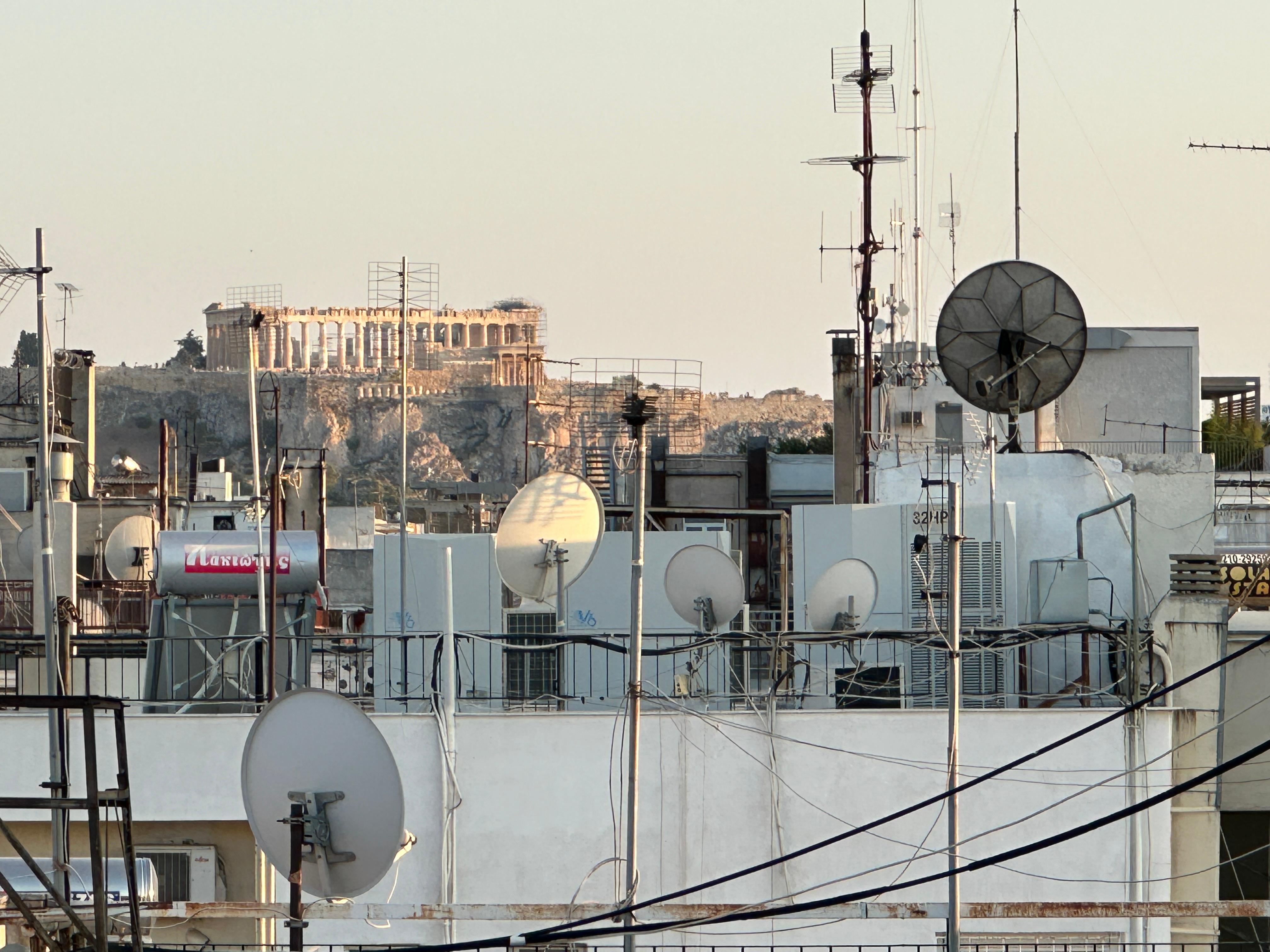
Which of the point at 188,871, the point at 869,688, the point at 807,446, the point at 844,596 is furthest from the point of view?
the point at 807,446

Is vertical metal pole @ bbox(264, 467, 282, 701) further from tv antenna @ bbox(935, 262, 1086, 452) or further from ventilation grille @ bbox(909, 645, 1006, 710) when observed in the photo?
tv antenna @ bbox(935, 262, 1086, 452)

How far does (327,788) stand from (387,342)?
401 ft

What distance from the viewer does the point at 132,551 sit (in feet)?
68.9

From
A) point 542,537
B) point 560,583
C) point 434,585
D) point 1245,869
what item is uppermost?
point 542,537

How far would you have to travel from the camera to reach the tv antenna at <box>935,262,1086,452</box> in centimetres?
1327

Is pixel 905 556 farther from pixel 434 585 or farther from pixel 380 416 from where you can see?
pixel 380 416

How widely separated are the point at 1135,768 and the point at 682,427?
2329cm

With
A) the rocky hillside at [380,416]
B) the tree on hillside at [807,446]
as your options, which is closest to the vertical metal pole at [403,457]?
the tree on hillside at [807,446]

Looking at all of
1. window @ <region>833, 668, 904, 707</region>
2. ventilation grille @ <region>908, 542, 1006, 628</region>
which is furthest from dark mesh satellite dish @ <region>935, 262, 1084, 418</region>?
window @ <region>833, 668, 904, 707</region>

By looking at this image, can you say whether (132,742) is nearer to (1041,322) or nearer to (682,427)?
(1041,322)

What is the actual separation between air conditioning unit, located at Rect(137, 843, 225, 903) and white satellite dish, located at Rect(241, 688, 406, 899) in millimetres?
4264

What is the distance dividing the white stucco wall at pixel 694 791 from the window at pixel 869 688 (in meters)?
0.71

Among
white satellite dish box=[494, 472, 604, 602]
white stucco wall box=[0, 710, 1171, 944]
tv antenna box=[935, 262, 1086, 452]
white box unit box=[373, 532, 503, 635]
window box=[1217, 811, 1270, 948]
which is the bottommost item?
window box=[1217, 811, 1270, 948]

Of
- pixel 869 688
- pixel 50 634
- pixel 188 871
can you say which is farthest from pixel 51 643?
pixel 869 688
